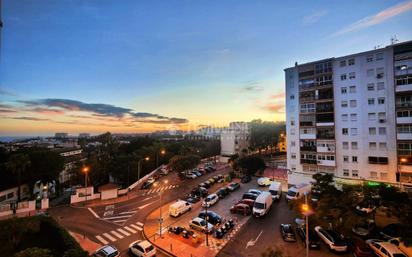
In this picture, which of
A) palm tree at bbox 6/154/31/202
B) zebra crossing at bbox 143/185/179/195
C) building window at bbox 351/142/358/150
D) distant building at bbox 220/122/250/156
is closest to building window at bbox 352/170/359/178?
building window at bbox 351/142/358/150

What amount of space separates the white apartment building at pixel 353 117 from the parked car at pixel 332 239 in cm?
1752

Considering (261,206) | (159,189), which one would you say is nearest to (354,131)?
(261,206)

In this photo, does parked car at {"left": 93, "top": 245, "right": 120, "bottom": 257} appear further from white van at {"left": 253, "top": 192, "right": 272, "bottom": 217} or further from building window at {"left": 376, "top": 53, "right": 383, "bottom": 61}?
building window at {"left": 376, "top": 53, "right": 383, "bottom": 61}

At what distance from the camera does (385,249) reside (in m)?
16.6

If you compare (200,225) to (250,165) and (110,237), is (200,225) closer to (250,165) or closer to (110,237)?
(110,237)

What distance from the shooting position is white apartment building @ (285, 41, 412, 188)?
99.2 ft

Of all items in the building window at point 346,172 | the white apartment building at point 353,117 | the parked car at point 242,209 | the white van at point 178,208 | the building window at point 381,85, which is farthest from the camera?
the building window at point 346,172

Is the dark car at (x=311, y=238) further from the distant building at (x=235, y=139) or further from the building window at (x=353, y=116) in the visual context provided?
the distant building at (x=235, y=139)

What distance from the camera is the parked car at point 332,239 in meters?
18.0

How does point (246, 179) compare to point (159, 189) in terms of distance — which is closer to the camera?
point (159, 189)

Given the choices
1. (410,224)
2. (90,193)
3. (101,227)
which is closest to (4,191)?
(90,193)

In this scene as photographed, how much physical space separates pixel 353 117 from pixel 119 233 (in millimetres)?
39057

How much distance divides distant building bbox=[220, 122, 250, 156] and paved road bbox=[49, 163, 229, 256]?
46323 millimetres

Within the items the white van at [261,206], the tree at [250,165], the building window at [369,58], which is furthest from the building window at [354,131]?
the tree at [250,165]
